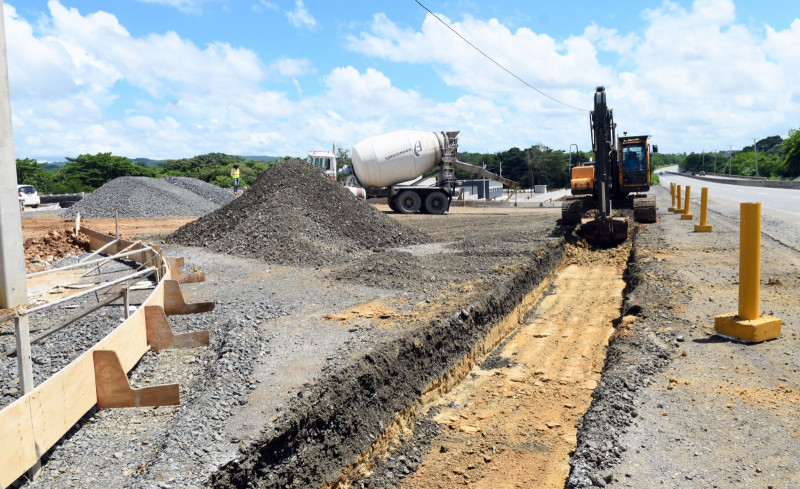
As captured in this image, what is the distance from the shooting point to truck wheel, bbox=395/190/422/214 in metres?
27.6

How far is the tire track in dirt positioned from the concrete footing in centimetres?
159

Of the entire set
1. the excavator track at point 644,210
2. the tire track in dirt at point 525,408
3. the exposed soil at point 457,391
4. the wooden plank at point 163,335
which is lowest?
the tire track in dirt at point 525,408

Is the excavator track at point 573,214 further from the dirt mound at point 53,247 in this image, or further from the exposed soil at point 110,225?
the dirt mound at point 53,247

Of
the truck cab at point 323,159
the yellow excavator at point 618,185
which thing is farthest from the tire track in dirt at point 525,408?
the truck cab at point 323,159

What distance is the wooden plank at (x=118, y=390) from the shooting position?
4.62 meters

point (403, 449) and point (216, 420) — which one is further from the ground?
point (216, 420)

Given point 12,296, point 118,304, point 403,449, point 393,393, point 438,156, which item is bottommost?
point 403,449

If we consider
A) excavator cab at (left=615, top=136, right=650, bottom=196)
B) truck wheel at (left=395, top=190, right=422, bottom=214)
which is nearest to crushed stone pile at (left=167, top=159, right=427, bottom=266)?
excavator cab at (left=615, top=136, right=650, bottom=196)

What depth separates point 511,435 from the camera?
5.80 metres

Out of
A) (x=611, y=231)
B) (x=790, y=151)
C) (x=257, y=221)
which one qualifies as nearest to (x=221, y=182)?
(x=257, y=221)

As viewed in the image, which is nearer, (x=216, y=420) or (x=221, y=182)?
(x=216, y=420)

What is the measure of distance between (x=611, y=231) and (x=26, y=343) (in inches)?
569

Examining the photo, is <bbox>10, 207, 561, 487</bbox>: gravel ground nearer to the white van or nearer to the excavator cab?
the excavator cab

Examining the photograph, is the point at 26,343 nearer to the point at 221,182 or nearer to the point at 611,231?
the point at 611,231
